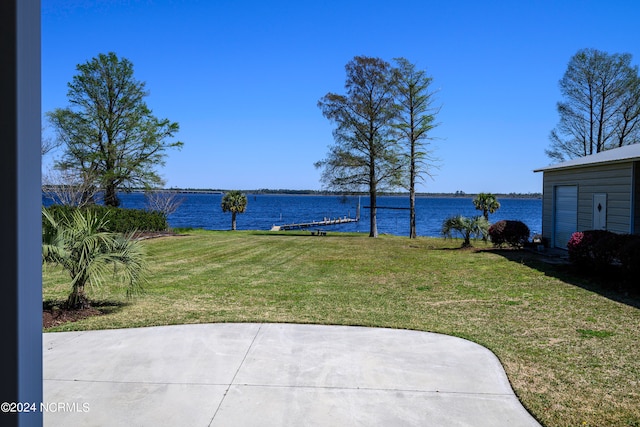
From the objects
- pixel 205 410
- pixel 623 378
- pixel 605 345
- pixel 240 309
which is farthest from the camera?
pixel 240 309

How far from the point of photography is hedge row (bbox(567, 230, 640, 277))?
26.9ft

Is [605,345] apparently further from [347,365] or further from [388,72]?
[388,72]

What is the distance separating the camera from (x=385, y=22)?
1759 cm

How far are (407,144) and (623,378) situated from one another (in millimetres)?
21831

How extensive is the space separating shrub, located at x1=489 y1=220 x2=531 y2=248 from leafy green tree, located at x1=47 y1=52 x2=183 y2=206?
18840 millimetres

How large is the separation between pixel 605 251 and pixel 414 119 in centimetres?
1676

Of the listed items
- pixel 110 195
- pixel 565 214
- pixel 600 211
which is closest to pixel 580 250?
pixel 600 211

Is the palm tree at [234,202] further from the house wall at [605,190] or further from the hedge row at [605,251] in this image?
the hedge row at [605,251]

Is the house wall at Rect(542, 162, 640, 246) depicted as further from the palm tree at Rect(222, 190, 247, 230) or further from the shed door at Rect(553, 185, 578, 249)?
the palm tree at Rect(222, 190, 247, 230)

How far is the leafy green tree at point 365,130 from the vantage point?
24.5 metres

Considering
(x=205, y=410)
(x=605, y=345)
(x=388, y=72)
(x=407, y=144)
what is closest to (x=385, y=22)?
A: (x=388, y=72)

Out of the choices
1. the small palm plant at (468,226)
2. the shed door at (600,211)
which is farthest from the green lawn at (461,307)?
the small palm plant at (468,226)

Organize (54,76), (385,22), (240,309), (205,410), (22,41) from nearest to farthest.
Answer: (22,41) < (205,410) < (240,309) < (385,22) < (54,76)

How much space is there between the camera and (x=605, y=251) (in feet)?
30.2
